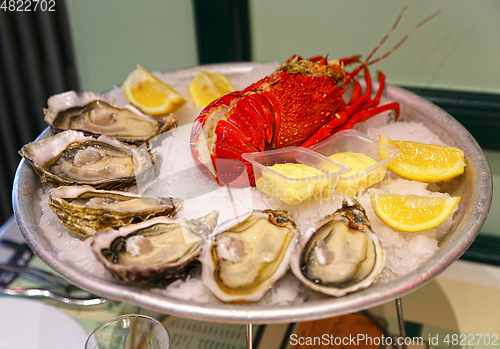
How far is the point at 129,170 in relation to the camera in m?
1.10

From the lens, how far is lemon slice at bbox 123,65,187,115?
52.4 inches

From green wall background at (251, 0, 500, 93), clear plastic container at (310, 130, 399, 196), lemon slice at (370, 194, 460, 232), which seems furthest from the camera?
green wall background at (251, 0, 500, 93)

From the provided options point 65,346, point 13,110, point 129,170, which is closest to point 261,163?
point 129,170

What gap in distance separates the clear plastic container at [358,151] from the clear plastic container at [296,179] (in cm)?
4

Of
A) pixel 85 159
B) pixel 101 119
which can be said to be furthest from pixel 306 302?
pixel 101 119

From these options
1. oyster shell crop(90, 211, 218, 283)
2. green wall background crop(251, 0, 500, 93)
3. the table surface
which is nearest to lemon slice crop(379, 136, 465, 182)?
oyster shell crop(90, 211, 218, 283)

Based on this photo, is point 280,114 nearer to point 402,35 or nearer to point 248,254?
point 248,254

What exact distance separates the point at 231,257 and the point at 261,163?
31 centimetres

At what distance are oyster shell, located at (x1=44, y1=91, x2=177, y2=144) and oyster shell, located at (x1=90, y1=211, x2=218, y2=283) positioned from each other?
411 millimetres

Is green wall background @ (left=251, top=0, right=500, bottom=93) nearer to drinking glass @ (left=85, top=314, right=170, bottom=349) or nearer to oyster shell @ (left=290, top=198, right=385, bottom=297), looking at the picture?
oyster shell @ (left=290, top=198, right=385, bottom=297)

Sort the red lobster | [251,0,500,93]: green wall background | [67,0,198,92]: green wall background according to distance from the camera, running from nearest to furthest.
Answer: the red lobster
[251,0,500,93]: green wall background
[67,0,198,92]: green wall background

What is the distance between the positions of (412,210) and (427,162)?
23cm

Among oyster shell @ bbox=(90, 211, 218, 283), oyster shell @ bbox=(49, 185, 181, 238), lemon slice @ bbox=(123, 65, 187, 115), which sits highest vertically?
lemon slice @ bbox=(123, 65, 187, 115)

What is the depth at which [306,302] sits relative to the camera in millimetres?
745
